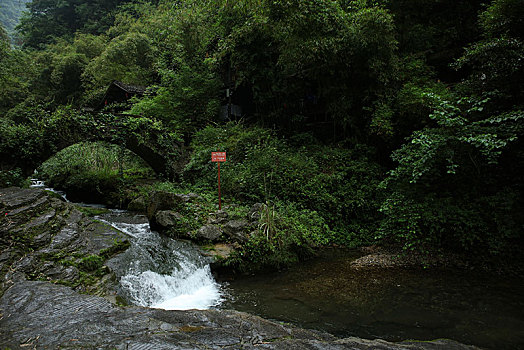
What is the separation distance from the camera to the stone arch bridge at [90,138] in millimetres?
9234

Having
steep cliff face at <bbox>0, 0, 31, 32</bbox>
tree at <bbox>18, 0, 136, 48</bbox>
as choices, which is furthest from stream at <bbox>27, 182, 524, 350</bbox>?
steep cliff face at <bbox>0, 0, 31, 32</bbox>

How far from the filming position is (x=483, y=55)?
634 cm

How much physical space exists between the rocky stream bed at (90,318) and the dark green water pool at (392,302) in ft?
3.27

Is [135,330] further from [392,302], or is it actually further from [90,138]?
[90,138]

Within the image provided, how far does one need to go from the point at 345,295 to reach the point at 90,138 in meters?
10.5

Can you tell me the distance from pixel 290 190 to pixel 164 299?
16.1 ft

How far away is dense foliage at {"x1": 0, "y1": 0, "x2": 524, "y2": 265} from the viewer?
6203mm

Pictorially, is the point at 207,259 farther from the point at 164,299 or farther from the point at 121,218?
the point at 121,218

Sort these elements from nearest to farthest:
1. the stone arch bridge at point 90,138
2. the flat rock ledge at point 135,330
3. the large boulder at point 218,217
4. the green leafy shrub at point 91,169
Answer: the flat rock ledge at point 135,330, the large boulder at point 218,217, the stone arch bridge at point 90,138, the green leafy shrub at point 91,169

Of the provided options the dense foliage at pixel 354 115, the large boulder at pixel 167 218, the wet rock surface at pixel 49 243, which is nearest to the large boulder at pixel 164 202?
the large boulder at pixel 167 218

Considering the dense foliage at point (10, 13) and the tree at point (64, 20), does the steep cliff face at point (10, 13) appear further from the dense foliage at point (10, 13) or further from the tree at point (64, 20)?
the tree at point (64, 20)

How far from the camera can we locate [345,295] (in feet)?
16.2

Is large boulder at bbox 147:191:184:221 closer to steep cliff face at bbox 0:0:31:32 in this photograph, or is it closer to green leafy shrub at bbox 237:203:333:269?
green leafy shrub at bbox 237:203:333:269

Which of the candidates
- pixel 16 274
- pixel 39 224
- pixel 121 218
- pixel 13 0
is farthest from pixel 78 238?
pixel 13 0
